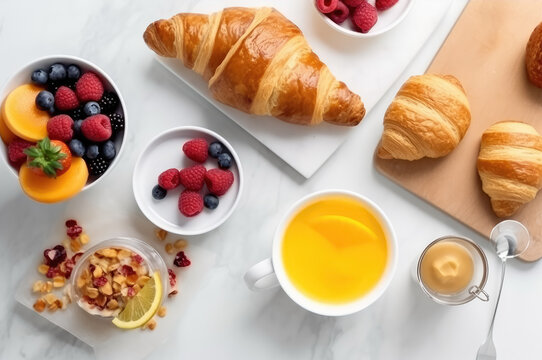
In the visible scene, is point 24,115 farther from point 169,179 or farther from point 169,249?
point 169,249

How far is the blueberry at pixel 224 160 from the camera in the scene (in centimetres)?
145

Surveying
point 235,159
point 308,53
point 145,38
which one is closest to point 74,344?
point 235,159

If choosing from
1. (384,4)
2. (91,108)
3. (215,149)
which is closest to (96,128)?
(91,108)

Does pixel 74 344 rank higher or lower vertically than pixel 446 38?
lower

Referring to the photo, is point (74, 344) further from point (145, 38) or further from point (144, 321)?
point (145, 38)

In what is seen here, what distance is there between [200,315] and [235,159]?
38cm

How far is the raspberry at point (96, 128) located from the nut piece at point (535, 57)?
36.2 inches

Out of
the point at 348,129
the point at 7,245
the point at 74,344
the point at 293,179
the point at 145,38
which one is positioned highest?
the point at 145,38

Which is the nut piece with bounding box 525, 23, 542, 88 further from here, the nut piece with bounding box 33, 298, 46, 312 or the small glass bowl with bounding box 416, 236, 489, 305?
the nut piece with bounding box 33, 298, 46, 312

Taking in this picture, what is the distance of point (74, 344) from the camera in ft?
5.06

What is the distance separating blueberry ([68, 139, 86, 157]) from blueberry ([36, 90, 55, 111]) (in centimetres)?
9

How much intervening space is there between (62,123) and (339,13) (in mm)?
640

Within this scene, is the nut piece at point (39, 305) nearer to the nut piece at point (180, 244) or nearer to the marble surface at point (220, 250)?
the marble surface at point (220, 250)

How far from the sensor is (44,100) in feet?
4.40
